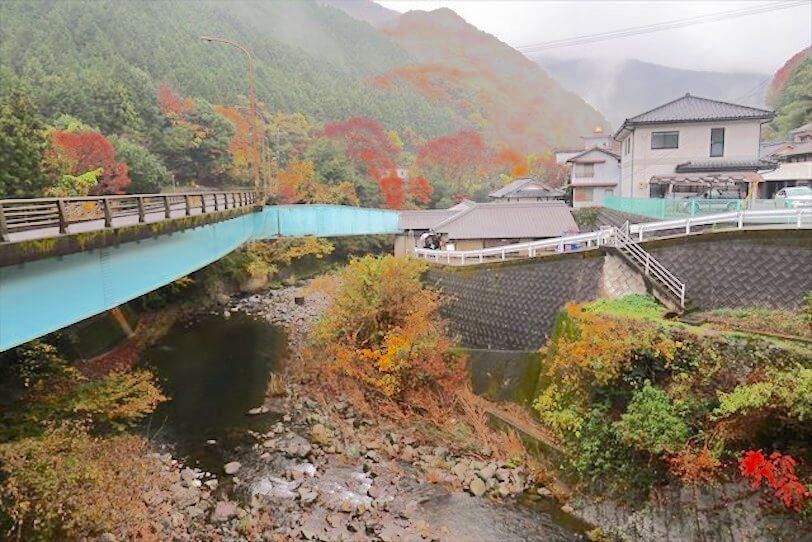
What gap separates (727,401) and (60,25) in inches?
3446

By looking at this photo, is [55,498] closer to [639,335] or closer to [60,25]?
[639,335]

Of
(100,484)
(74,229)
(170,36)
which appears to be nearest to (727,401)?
(100,484)

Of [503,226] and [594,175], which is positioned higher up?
[594,175]

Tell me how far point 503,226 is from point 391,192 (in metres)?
26.5

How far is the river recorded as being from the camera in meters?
11.7

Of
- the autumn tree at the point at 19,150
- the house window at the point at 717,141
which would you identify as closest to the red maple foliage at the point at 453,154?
the house window at the point at 717,141

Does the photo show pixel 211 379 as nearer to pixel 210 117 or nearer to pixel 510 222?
pixel 510 222

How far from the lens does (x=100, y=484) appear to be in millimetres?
10922

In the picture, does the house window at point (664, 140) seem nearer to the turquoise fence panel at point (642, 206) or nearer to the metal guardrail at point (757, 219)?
the turquoise fence panel at point (642, 206)

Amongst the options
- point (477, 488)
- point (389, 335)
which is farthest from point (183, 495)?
point (389, 335)

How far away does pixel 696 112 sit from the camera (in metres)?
27.5

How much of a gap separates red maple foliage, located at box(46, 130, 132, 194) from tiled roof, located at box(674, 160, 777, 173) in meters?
36.9

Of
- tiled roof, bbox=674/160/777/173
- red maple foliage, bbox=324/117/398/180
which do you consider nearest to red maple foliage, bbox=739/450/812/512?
tiled roof, bbox=674/160/777/173

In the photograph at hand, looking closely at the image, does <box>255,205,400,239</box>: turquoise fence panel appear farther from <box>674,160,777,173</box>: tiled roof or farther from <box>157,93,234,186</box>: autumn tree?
<box>157,93,234,186</box>: autumn tree
